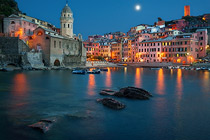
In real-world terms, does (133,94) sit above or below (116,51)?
below

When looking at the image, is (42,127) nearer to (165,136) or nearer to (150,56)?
(165,136)

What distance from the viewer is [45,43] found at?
51156 millimetres

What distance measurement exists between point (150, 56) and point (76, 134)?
217 ft

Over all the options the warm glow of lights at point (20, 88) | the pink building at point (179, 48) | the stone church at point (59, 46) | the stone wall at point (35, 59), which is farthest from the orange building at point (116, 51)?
the warm glow of lights at point (20, 88)

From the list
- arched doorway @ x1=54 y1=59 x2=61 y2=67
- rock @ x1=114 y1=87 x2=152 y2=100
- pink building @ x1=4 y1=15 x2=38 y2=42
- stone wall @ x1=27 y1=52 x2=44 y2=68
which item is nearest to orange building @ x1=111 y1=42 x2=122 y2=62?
arched doorway @ x1=54 y1=59 x2=61 y2=67

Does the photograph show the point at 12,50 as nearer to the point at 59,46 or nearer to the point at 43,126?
the point at 59,46

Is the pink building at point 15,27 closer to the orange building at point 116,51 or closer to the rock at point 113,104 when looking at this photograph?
→ the orange building at point 116,51

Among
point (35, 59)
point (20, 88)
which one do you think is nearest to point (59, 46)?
point (35, 59)

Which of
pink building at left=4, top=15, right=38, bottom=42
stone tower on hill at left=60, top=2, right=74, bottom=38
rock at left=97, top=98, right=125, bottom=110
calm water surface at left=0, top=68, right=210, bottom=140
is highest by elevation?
stone tower on hill at left=60, top=2, right=74, bottom=38

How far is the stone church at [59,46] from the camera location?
5119 cm

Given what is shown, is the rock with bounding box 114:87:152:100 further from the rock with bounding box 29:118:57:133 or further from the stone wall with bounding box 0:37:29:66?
the stone wall with bounding box 0:37:29:66

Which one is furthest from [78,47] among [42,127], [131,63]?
[42,127]

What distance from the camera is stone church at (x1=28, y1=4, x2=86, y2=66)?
5119cm

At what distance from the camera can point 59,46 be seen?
55.1m
